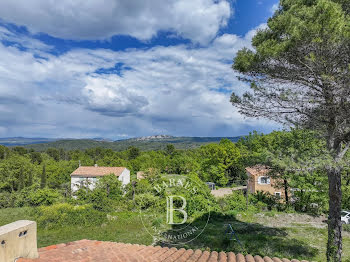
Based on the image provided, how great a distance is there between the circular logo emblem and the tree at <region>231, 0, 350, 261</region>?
7380mm

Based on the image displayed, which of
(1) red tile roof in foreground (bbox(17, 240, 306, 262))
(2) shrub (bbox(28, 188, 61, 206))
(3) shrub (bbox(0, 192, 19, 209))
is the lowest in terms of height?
(3) shrub (bbox(0, 192, 19, 209))

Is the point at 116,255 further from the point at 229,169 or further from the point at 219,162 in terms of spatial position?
the point at 229,169

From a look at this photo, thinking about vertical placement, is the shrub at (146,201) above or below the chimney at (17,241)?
below

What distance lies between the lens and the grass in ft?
30.7

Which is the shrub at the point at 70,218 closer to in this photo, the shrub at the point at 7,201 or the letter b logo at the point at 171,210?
the letter b logo at the point at 171,210

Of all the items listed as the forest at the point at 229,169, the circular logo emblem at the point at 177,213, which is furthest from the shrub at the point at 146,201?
the forest at the point at 229,169

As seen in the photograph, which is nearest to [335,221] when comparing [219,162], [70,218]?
[70,218]

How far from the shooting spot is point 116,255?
4824 millimetres

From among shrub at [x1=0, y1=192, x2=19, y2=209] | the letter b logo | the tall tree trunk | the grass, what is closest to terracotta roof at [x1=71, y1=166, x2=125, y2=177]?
shrub at [x1=0, y1=192, x2=19, y2=209]

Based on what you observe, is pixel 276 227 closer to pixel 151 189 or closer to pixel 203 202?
pixel 203 202

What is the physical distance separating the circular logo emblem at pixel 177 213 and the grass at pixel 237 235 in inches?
16.6

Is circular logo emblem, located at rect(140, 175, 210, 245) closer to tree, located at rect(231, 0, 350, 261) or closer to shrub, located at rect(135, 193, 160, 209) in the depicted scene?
shrub, located at rect(135, 193, 160, 209)

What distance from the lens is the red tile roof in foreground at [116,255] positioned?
14.6ft

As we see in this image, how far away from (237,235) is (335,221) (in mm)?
5441
